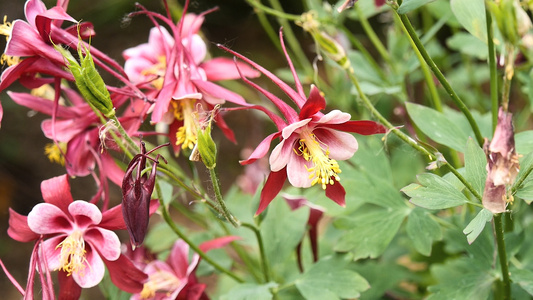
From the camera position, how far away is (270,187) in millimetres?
757

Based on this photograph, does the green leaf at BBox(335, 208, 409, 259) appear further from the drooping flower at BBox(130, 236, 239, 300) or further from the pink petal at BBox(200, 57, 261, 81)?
the pink petal at BBox(200, 57, 261, 81)

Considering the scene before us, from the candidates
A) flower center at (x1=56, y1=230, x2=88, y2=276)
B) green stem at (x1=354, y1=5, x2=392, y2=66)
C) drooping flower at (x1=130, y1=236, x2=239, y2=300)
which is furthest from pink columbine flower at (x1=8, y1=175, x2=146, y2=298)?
green stem at (x1=354, y1=5, x2=392, y2=66)

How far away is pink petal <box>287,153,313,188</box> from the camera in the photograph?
75 centimetres

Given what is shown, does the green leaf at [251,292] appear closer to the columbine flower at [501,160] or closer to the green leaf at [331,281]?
the green leaf at [331,281]

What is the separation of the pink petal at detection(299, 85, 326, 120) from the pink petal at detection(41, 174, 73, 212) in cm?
34

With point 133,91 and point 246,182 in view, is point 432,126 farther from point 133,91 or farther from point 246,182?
point 246,182

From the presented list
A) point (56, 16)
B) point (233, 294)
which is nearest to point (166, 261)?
point (233, 294)

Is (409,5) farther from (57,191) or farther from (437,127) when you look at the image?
(57,191)

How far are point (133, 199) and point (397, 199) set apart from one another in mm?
515

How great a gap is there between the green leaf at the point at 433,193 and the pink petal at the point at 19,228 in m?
0.51

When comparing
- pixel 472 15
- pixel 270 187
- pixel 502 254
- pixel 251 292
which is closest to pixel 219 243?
pixel 251 292

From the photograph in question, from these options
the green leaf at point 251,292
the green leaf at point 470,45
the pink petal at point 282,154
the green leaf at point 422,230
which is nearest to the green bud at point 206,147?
the pink petal at point 282,154

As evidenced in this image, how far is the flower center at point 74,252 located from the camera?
79 centimetres

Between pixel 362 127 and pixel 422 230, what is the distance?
0.28 metres
